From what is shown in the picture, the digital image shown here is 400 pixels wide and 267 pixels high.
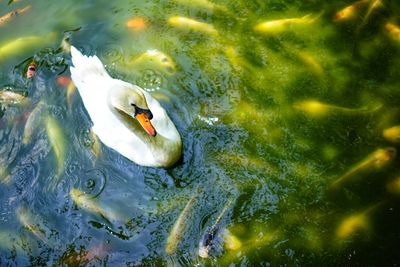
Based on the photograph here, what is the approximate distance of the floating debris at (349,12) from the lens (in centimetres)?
604

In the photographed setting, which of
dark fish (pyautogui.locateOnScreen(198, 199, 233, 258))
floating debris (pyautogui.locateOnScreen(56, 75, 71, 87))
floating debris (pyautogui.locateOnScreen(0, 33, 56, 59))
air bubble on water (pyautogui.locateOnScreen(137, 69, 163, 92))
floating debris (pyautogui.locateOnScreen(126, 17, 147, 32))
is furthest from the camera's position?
floating debris (pyautogui.locateOnScreen(126, 17, 147, 32))

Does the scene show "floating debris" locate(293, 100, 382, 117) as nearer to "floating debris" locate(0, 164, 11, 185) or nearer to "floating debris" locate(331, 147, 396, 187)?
"floating debris" locate(331, 147, 396, 187)

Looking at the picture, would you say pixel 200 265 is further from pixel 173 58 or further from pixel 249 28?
pixel 249 28

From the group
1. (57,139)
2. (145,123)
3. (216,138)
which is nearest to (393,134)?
(216,138)

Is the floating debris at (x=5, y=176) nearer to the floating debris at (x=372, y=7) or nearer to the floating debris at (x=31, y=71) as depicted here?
the floating debris at (x=31, y=71)

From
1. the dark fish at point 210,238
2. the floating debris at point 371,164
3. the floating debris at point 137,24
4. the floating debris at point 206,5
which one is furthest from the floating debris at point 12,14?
the floating debris at point 371,164

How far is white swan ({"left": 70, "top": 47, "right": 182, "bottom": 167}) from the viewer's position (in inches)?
181

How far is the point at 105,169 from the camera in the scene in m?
5.12

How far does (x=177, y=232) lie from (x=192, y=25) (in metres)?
2.64

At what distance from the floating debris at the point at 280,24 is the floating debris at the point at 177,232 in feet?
8.10

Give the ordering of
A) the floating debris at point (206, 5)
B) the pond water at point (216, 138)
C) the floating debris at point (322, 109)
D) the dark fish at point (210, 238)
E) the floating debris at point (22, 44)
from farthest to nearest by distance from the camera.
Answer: the floating debris at point (206, 5), the floating debris at point (22, 44), the floating debris at point (322, 109), the pond water at point (216, 138), the dark fish at point (210, 238)

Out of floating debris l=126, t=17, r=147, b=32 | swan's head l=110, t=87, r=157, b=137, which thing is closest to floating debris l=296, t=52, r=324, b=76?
floating debris l=126, t=17, r=147, b=32

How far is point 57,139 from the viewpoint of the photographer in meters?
5.25

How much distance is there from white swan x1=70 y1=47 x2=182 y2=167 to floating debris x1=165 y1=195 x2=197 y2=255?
0.55 meters
